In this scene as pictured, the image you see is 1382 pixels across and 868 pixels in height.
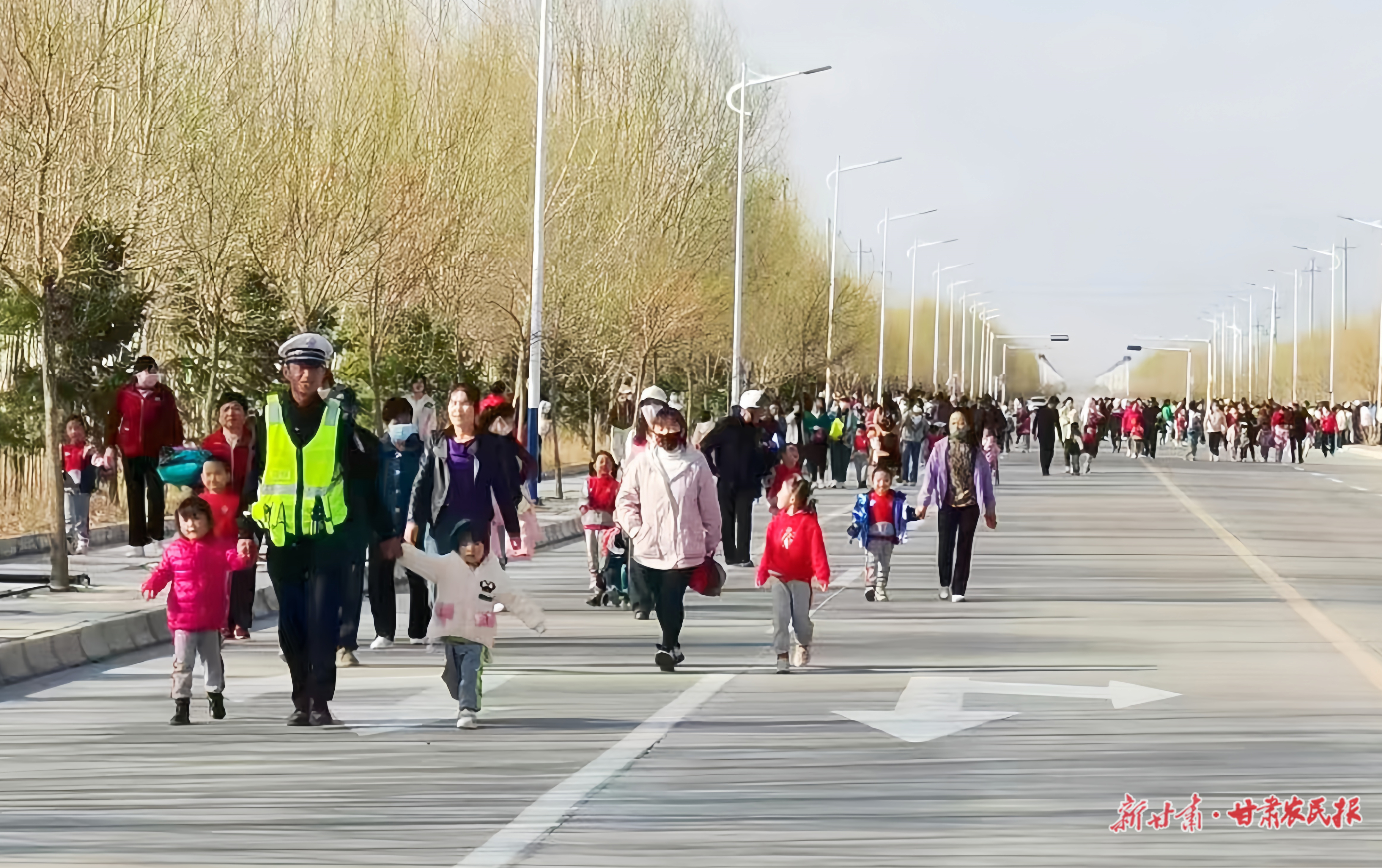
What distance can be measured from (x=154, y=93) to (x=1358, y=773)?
21.1 metres

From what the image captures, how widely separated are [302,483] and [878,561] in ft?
32.7

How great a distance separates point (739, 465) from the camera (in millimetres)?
25844

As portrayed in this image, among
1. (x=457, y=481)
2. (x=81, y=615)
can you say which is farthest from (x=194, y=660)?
(x=81, y=615)

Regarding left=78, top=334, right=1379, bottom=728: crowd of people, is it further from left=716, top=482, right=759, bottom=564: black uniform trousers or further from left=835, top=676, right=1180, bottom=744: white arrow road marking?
left=835, top=676, right=1180, bottom=744: white arrow road marking

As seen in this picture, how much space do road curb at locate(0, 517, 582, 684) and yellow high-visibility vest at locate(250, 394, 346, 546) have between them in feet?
7.05

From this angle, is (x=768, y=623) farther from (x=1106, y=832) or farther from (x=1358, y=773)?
(x=1106, y=832)

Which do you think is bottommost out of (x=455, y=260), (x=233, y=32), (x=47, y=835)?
(x=47, y=835)

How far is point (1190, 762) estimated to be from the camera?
11.4 metres

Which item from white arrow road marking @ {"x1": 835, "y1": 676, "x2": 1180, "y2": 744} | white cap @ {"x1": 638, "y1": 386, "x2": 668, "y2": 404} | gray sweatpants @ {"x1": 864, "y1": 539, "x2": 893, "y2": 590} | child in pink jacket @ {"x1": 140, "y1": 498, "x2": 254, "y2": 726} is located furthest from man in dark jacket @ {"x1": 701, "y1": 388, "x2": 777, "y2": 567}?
child in pink jacket @ {"x1": 140, "y1": 498, "x2": 254, "y2": 726}

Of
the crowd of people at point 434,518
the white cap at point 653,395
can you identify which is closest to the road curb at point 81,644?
the crowd of people at point 434,518

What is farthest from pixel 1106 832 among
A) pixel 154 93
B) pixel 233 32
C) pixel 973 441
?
pixel 233 32

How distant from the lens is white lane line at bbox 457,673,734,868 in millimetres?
9000

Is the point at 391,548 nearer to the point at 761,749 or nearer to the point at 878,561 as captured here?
the point at 761,749

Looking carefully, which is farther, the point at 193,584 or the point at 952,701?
the point at 952,701
